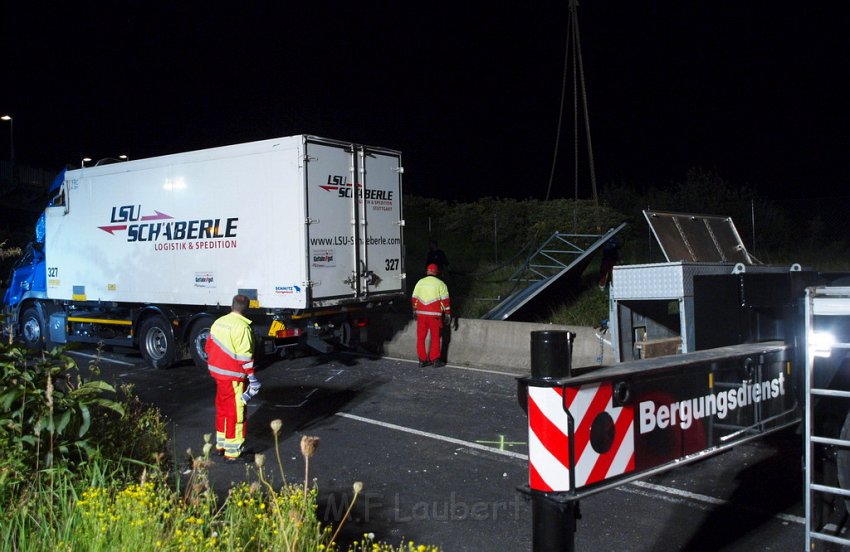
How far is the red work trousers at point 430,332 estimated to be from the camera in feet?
40.1

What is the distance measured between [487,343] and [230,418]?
243 inches

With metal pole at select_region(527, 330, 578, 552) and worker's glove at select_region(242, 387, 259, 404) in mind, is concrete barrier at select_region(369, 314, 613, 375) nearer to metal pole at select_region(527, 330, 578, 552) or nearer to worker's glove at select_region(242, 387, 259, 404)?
worker's glove at select_region(242, 387, 259, 404)

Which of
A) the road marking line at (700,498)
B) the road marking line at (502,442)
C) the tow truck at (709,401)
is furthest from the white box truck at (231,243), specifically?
the tow truck at (709,401)

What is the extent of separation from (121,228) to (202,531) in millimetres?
10588

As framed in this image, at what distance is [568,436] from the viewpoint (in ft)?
8.89

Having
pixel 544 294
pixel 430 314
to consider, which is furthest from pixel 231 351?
pixel 544 294

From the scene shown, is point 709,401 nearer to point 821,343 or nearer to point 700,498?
point 821,343

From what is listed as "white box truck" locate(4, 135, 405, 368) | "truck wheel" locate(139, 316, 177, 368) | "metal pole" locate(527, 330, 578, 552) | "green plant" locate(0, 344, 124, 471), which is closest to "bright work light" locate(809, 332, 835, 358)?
"metal pole" locate(527, 330, 578, 552)

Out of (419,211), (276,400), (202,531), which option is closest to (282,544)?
(202,531)

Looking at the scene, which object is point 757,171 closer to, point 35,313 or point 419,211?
point 419,211

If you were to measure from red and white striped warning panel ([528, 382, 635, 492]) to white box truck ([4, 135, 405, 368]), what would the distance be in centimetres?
824

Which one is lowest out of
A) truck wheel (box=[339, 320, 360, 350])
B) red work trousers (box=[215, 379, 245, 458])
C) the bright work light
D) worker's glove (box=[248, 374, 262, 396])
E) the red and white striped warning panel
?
red work trousers (box=[215, 379, 245, 458])

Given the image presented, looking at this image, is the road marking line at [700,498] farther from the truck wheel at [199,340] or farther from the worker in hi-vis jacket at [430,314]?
the truck wheel at [199,340]

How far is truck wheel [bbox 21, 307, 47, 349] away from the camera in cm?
1528
